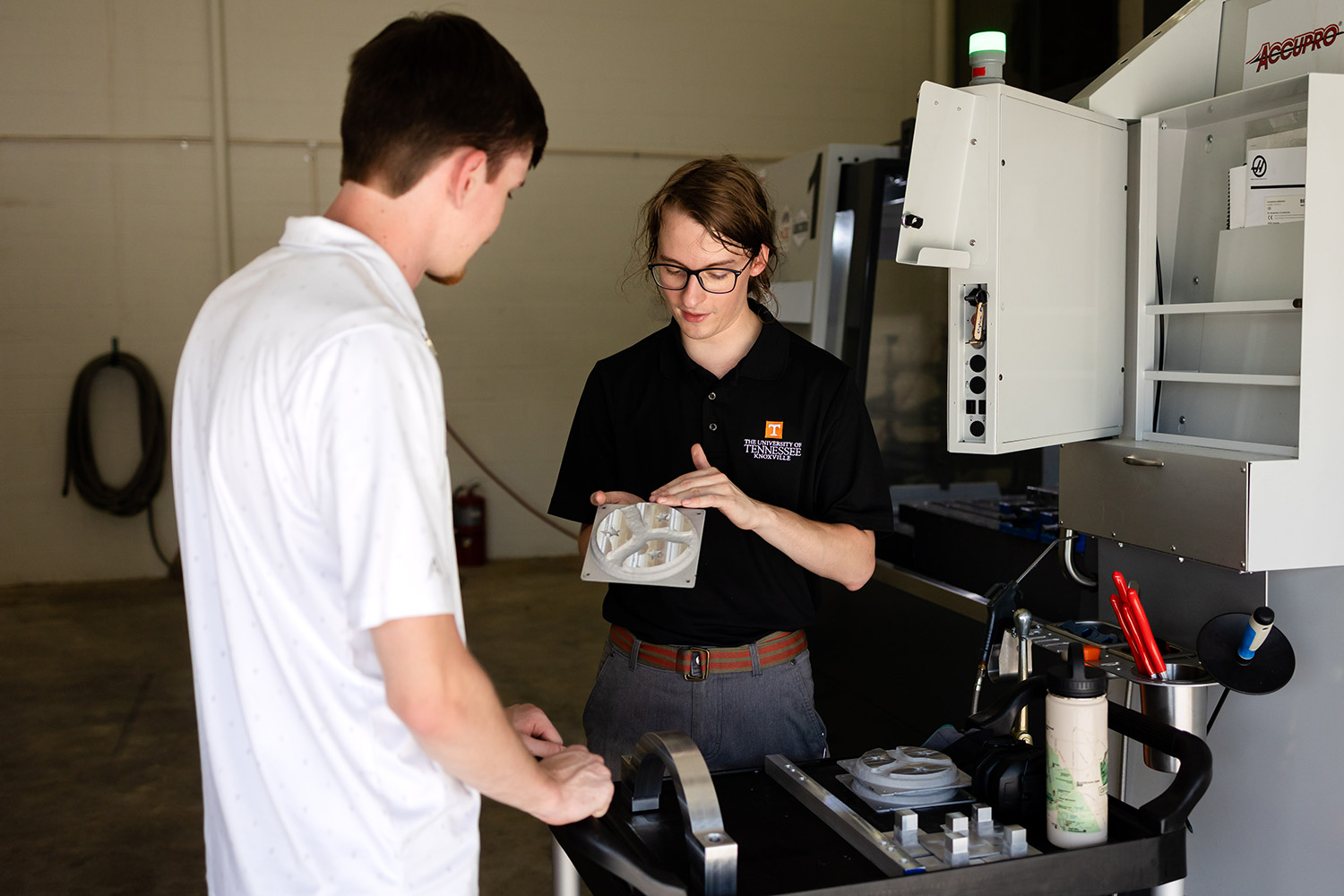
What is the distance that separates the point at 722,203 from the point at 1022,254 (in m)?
0.45

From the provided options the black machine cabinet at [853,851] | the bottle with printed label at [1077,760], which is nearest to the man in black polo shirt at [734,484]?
the black machine cabinet at [853,851]

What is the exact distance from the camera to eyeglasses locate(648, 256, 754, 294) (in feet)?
4.99

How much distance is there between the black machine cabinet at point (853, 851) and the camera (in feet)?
3.20

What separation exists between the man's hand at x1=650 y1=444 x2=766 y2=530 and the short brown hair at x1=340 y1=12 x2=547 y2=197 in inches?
21.5

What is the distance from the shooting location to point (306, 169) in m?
5.68

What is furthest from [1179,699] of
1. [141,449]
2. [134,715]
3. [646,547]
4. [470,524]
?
[141,449]

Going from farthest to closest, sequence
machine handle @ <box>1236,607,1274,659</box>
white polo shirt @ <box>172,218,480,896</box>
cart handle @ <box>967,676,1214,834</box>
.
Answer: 1. machine handle @ <box>1236,607,1274,659</box>
2. cart handle @ <box>967,676,1214,834</box>
3. white polo shirt @ <box>172,218,480,896</box>

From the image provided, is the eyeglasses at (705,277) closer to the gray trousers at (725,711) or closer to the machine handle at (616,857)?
the gray trousers at (725,711)

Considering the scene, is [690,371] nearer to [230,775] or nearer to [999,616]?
[999,616]

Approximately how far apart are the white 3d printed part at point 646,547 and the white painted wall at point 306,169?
4.78m

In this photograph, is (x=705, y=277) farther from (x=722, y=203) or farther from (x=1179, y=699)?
(x=1179, y=699)

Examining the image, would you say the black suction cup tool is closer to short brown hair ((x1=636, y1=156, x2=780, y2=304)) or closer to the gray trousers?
the gray trousers

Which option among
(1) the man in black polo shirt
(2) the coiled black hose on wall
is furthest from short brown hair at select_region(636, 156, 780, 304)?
(2) the coiled black hose on wall

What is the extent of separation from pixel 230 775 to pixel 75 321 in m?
5.45
